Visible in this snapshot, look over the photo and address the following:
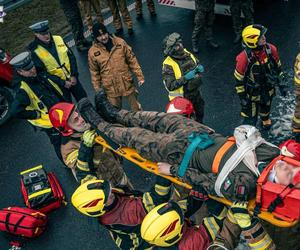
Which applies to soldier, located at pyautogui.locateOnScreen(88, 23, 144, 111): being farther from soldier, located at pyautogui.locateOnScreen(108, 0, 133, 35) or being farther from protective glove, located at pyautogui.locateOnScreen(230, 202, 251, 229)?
soldier, located at pyautogui.locateOnScreen(108, 0, 133, 35)

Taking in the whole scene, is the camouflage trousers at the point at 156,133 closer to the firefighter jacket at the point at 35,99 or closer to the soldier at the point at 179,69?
the soldier at the point at 179,69

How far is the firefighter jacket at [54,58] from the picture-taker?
6.28 m

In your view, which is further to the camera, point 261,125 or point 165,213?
point 261,125

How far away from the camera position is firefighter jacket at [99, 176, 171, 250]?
3.89 meters

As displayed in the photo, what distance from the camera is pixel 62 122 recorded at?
4.86 metres

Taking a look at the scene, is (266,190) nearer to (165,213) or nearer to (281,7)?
(165,213)

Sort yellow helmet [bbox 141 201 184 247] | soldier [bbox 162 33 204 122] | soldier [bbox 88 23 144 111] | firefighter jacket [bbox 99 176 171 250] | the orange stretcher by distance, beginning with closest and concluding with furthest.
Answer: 1. yellow helmet [bbox 141 201 184 247]
2. the orange stretcher
3. firefighter jacket [bbox 99 176 171 250]
4. soldier [bbox 162 33 204 122]
5. soldier [bbox 88 23 144 111]

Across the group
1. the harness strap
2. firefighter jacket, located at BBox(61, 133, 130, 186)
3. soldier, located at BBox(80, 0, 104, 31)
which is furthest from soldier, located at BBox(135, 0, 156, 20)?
the harness strap

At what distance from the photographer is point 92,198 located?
3719 millimetres

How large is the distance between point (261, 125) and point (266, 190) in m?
3.05

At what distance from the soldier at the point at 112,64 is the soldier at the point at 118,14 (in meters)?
3.47

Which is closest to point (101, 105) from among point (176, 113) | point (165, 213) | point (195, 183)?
point (176, 113)

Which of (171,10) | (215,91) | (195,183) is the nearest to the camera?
(195,183)

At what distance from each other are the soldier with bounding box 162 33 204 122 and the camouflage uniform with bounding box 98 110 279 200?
2.52 ft
